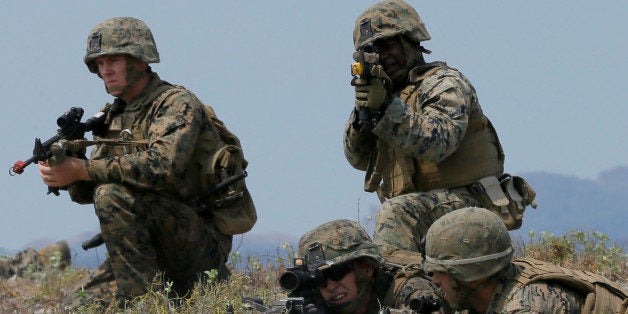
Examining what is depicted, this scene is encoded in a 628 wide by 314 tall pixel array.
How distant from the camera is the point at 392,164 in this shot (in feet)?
36.8

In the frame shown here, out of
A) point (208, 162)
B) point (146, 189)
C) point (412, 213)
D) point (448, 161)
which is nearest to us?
point (412, 213)

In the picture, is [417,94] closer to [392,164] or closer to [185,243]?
[392,164]

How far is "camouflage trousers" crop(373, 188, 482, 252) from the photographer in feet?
35.2

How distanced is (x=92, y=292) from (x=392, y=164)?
223cm

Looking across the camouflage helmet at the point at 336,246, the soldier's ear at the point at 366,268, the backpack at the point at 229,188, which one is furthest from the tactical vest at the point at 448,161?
the soldier's ear at the point at 366,268

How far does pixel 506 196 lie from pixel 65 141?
115 inches

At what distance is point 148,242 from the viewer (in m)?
11.2

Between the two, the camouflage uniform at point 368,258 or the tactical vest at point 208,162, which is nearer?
the camouflage uniform at point 368,258

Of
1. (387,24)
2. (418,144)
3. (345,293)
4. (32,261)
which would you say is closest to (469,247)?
(345,293)

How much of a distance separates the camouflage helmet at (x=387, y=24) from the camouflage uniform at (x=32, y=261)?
426 centimetres

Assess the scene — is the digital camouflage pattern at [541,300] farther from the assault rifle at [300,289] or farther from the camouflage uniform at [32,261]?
the camouflage uniform at [32,261]

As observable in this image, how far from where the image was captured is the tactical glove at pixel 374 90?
1049 cm

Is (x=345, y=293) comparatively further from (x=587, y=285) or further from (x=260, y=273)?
(x=260, y=273)

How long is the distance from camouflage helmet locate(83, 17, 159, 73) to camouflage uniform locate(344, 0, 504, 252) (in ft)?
4.84
